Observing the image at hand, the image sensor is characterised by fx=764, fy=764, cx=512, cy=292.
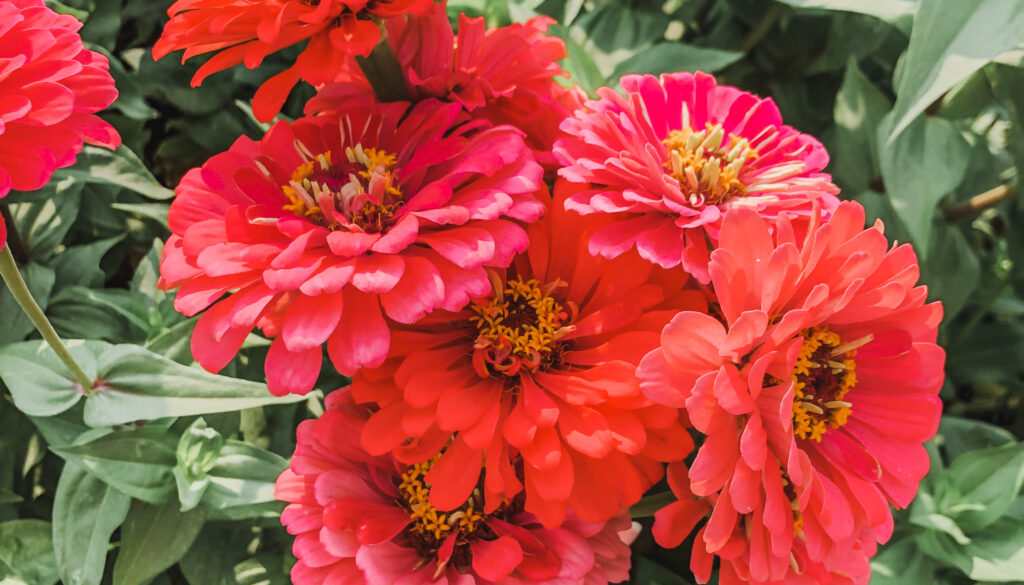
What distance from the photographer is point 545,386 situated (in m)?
0.46

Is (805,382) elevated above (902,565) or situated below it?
above

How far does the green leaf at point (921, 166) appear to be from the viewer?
0.73 m

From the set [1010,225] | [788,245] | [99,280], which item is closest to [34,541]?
[99,280]

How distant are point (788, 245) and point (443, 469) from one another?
0.23 m

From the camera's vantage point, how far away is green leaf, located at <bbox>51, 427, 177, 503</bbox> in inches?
21.5

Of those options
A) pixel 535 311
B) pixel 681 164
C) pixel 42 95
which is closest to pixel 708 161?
pixel 681 164

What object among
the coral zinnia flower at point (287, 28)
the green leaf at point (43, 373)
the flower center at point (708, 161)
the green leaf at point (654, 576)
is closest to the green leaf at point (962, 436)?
the green leaf at point (654, 576)

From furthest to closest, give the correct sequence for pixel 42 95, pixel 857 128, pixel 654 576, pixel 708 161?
pixel 857 128 < pixel 654 576 < pixel 708 161 < pixel 42 95

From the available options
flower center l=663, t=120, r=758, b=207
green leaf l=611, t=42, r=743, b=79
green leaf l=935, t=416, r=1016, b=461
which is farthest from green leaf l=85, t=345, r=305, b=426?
green leaf l=935, t=416, r=1016, b=461

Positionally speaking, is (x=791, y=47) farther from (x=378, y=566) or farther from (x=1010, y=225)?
(x=378, y=566)

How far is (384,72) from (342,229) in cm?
12

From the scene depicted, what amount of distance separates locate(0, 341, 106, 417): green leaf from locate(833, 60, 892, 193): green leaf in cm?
74

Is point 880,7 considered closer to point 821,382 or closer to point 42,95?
point 821,382

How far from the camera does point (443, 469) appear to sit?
0.45 meters
